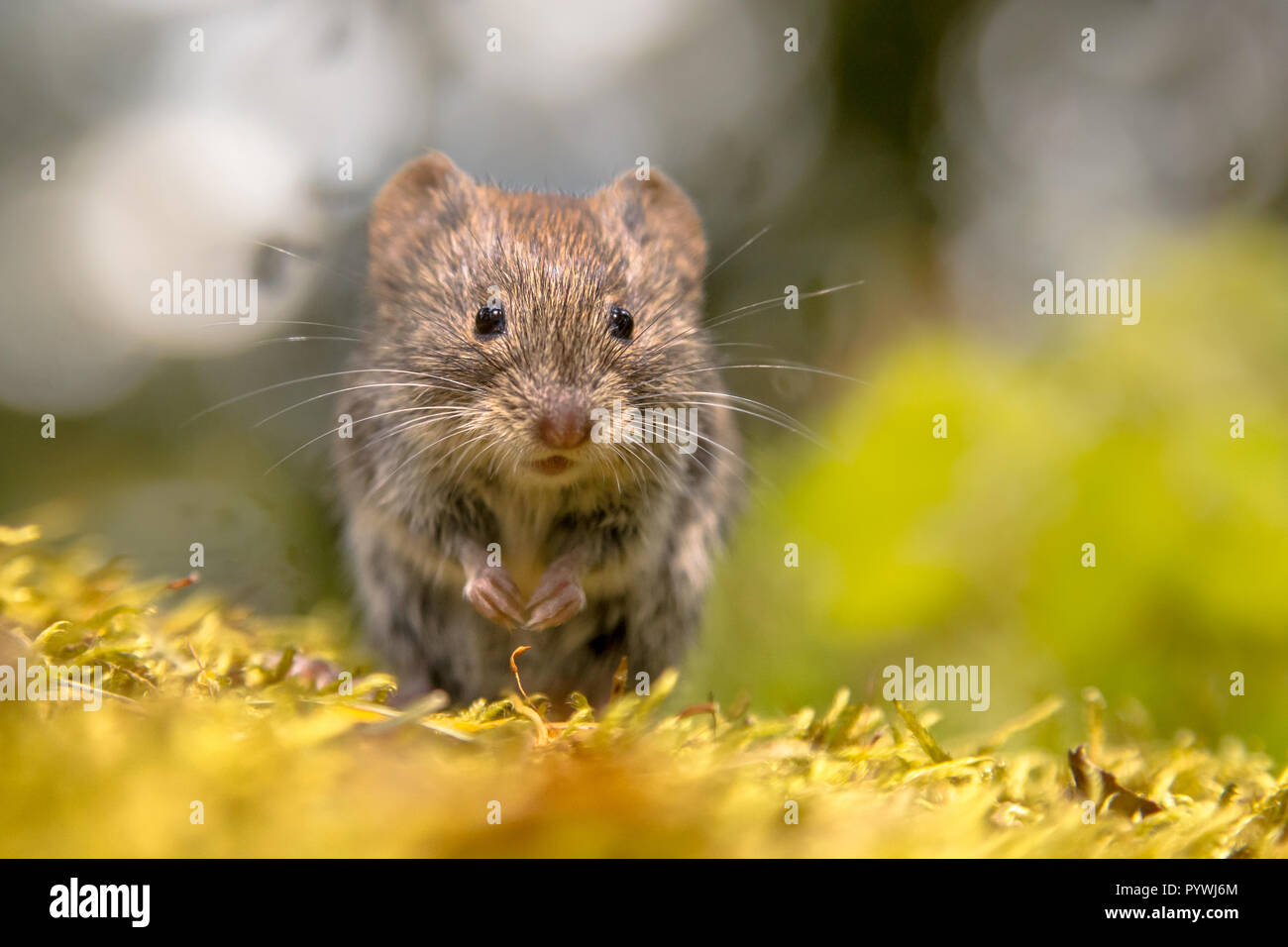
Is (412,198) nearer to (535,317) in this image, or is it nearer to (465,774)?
(535,317)

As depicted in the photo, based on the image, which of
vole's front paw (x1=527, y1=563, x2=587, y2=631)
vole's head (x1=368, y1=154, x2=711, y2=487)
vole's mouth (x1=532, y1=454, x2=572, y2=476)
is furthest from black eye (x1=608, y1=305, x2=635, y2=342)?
vole's front paw (x1=527, y1=563, x2=587, y2=631)

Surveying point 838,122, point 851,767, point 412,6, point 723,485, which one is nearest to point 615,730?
point 851,767

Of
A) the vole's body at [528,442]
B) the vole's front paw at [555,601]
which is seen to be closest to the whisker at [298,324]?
the vole's body at [528,442]

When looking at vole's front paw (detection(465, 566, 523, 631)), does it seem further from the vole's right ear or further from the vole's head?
the vole's right ear

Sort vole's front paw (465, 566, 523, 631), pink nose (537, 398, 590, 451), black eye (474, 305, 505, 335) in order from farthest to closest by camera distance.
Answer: black eye (474, 305, 505, 335) → vole's front paw (465, 566, 523, 631) → pink nose (537, 398, 590, 451)

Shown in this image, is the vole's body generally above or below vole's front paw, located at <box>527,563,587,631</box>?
above
